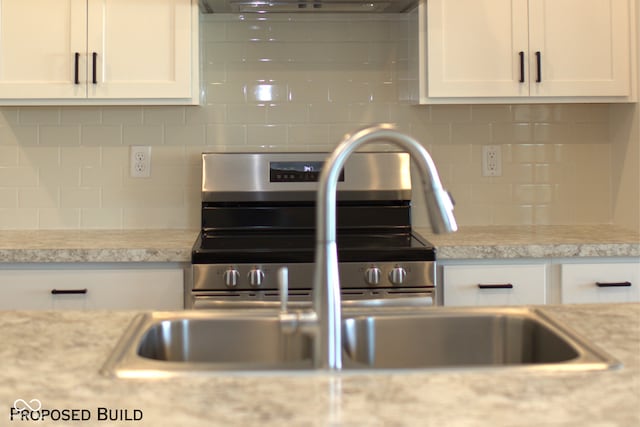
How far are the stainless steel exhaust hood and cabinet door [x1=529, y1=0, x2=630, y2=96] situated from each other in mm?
521

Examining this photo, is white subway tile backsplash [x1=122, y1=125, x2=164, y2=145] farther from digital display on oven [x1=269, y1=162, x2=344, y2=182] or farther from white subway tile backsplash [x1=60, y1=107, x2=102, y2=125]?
digital display on oven [x1=269, y1=162, x2=344, y2=182]

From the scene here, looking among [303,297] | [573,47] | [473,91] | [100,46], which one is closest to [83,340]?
[303,297]

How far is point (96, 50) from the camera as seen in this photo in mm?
2631

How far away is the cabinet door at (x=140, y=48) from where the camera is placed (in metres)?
2.62

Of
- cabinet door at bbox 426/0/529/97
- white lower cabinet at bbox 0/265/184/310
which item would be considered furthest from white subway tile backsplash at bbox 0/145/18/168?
cabinet door at bbox 426/0/529/97

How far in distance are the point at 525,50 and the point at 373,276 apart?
1.10m

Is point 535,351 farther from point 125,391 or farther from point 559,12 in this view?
point 559,12

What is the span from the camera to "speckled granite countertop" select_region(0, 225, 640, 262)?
93.4 inches

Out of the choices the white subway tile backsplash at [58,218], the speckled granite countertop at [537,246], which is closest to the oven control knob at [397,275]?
the speckled granite countertop at [537,246]

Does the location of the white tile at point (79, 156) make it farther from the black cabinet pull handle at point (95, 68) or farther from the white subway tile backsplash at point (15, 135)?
the black cabinet pull handle at point (95, 68)

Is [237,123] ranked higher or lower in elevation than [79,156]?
higher

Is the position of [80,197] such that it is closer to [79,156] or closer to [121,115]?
[79,156]

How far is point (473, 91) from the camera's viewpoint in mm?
2684

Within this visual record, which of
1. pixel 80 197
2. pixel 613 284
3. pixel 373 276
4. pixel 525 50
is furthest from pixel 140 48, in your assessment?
pixel 613 284
